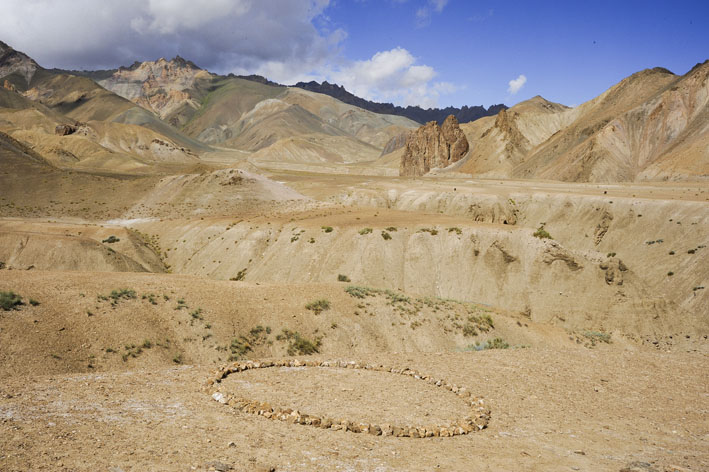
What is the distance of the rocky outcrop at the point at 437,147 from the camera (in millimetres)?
136625

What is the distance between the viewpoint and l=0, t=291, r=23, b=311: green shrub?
49.0 ft

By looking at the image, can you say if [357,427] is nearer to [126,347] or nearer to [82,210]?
[126,347]

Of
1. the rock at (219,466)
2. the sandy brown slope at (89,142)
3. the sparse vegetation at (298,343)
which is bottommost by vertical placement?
the sparse vegetation at (298,343)

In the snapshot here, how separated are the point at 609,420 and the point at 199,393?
32.6 feet

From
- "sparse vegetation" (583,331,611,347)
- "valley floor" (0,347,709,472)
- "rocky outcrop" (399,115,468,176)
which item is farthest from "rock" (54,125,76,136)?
"sparse vegetation" (583,331,611,347)

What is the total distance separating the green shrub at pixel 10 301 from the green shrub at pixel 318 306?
35.4 ft

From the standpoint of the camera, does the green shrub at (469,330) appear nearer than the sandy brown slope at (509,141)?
Yes

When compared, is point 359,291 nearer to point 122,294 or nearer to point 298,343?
point 298,343

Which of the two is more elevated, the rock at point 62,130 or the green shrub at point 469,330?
the rock at point 62,130

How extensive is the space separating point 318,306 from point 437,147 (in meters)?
125

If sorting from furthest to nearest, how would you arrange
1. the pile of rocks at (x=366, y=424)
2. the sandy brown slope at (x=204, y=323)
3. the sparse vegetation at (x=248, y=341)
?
the sparse vegetation at (x=248, y=341) → the sandy brown slope at (x=204, y=323) → the pile of rocks at (x=366, y=424)

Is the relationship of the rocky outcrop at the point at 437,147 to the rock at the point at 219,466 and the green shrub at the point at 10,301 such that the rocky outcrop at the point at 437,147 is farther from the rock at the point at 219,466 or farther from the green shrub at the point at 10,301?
the rock at the point at 219,466

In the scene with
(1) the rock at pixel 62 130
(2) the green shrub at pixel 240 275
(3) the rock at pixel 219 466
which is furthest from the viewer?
(1) the rock at pixel 62 130

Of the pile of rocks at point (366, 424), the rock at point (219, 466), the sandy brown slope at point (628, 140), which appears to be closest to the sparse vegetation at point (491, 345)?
the pile of rocks at point (366, 424)
